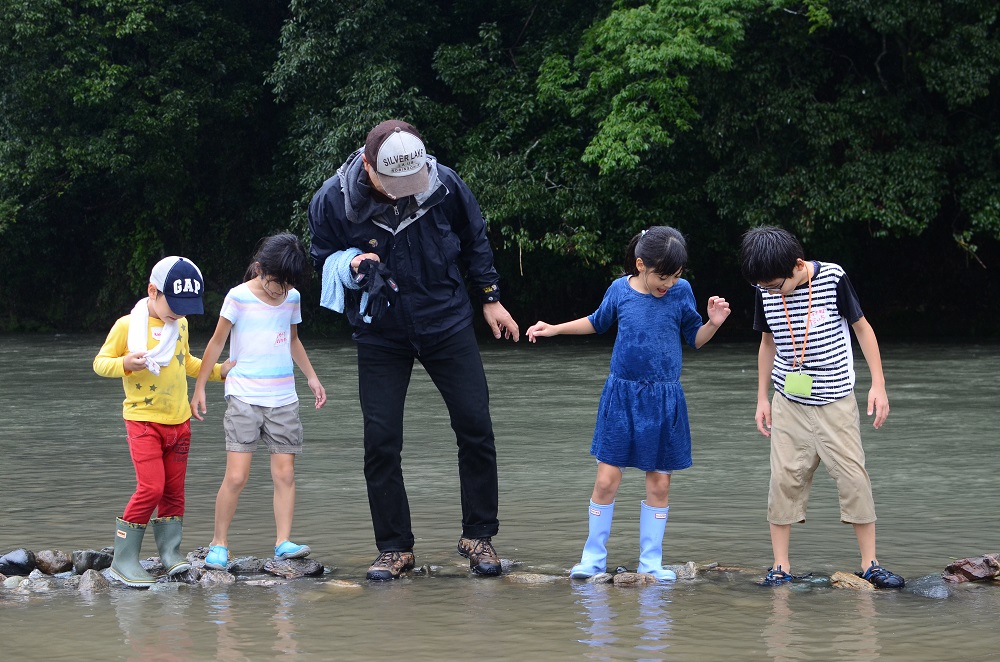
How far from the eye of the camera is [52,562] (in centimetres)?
516

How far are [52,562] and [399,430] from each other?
5.04 feet

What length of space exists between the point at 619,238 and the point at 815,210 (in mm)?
3851

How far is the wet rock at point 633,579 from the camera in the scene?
4.90 metres

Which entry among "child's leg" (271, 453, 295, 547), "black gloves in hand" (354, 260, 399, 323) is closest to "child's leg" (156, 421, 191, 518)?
"child's leg" (271, 453, 295, 547)

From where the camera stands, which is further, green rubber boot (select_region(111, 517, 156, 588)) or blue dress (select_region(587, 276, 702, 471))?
blue dress (select_region(587, 276, 702, 471))

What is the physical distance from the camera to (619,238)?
2378 cm

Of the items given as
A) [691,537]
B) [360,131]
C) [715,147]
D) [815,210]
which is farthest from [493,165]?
[691,537]

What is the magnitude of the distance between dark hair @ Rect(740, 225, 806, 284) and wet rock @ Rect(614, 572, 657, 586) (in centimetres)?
126

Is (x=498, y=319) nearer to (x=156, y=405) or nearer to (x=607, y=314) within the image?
(x=607, y=314)

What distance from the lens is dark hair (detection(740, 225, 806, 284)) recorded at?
190 inches

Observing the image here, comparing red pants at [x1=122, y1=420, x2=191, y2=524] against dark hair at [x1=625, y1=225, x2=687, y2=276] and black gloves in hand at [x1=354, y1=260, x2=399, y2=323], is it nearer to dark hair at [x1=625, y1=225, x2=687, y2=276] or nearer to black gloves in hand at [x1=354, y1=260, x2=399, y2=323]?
black gloves in hand at [x1=354, y1=260, x2=399, y2=323]

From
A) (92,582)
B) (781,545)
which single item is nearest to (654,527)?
(781,545)

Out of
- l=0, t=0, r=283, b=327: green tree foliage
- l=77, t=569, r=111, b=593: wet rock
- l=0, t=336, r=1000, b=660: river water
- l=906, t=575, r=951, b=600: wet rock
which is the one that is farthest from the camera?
l=0, t=0, r=283, b=327: green tree foliage

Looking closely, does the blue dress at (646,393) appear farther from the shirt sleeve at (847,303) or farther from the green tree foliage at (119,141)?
the green tree foliage at (119,141)
